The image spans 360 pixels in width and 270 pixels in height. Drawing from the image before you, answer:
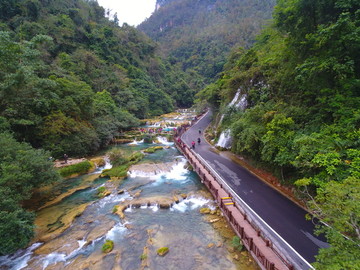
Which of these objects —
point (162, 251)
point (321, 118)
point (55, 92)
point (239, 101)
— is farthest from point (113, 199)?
point (239, 101)

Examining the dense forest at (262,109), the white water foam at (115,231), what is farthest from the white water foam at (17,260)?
the white water foam at (115,231)

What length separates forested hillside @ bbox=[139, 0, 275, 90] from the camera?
322 ft

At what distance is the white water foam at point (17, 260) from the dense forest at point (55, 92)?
3.07ft

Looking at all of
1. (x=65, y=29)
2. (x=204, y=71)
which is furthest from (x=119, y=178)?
(x=204, y=71)

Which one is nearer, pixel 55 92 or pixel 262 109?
pixel 262 109

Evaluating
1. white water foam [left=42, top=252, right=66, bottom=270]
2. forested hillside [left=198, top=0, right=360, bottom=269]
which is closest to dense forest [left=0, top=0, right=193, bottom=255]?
white water foam [left=42, top=252, right=66, bottom=270]

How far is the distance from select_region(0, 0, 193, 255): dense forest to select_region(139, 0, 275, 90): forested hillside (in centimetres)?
2946

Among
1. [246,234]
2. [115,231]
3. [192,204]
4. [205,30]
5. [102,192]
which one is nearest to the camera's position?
[246,234]

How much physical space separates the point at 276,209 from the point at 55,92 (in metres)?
26.8

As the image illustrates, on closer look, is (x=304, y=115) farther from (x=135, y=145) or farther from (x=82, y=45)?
(x=82, y=45)

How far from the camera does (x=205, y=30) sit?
124m

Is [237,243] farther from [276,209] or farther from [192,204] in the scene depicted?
[192,204]

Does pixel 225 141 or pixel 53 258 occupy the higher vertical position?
pixel 225 141

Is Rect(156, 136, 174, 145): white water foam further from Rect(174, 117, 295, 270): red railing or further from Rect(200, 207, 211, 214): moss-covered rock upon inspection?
Rect(200, 207, 211, 214): moss-covered rock
